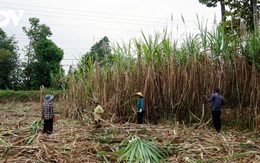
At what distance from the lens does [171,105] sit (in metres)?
6.07

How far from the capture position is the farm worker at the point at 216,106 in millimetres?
5449

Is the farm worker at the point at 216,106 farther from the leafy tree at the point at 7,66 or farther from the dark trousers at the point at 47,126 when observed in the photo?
the leafy tree at the point at 7,66

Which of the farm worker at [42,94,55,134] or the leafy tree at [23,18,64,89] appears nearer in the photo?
the farm worker at [42,94,55,134]

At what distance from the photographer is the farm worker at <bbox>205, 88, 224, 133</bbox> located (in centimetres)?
545

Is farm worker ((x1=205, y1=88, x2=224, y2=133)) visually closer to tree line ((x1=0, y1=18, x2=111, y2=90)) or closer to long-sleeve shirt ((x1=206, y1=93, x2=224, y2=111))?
long-sleeve shirt ((x1=206, y1=93, x2=224, y2=111))

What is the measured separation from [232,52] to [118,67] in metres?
2.45

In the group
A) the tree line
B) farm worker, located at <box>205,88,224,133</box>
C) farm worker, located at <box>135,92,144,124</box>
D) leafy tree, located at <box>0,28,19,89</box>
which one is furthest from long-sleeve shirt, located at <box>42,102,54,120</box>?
leafy tree, located at <box>0,28,19,89</box>

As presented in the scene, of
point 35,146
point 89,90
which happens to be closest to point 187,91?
point 89,90

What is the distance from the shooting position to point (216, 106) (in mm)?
5512

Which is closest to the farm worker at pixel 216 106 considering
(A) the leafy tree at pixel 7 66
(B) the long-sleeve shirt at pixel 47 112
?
(B) the long-sleeve shirt at pixel 47 112

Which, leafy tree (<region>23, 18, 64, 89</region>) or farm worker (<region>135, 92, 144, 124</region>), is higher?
leafy tree (<region>23, 18, 64, 89</region>)

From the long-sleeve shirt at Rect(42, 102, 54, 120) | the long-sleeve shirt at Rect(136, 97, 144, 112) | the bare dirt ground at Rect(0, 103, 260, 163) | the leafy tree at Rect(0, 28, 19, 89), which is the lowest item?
the bare dirt ground at Rect(0, 103, 260, 163)

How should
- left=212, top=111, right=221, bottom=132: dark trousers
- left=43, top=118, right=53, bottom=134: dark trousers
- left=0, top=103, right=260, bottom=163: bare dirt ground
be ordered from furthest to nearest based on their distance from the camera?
left=212, top=111, right=221, bottom=132: dark trousers, left=43, top=118, right=53, bottom=134: dark trousers, left=0, top=103, right=260, bottom=163: bare dirt ground

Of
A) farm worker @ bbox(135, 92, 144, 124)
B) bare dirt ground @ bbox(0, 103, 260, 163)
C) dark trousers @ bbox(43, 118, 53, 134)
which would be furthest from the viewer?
farm worker @ bbox(135, 92, 144, 124)
